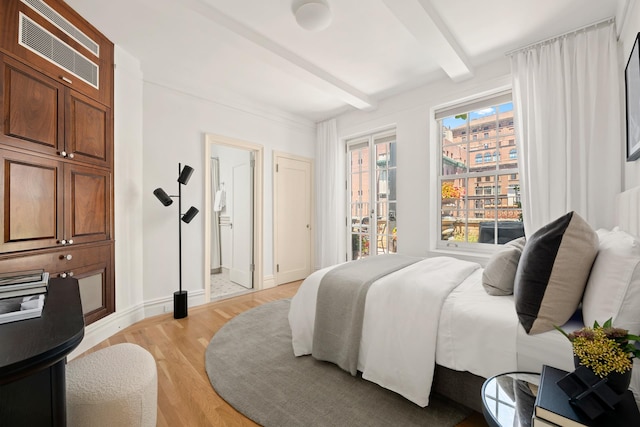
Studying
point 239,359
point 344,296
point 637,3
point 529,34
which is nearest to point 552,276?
point 344,296

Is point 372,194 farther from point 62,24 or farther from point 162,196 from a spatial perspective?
point 62,24

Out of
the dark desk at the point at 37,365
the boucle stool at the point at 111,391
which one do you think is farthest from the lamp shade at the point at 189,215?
the dark desk at the point at 37,365

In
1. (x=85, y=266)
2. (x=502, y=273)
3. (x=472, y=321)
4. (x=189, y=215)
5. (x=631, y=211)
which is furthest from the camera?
(x=189, y=215)

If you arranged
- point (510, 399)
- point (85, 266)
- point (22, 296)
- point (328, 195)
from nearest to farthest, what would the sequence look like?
point (510, 399) < point (22, 296) < point (85, 266) < point (328, 195)

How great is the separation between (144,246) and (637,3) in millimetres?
Result: 4365

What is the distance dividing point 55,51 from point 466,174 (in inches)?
157

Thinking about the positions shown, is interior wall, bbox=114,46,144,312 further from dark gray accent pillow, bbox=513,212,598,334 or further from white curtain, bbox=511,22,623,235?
white curtain, bbox=511,22,623,235

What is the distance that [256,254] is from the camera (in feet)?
13.4

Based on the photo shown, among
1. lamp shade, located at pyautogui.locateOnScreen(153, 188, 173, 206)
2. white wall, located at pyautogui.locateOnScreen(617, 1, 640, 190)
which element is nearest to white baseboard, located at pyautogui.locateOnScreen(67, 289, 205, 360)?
lamp shade, located at pyautogui.locateOnScreen(153, 188, 173, 206)

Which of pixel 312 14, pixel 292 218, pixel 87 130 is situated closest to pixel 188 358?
pixel 87 130

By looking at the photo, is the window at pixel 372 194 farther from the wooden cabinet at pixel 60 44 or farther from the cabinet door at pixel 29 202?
the cabinet door at pixel 29 202

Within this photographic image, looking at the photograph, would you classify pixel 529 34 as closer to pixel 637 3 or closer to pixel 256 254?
pixel 637 3

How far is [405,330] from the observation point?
1612 mm

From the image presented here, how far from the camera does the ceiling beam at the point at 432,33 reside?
2045 mm
